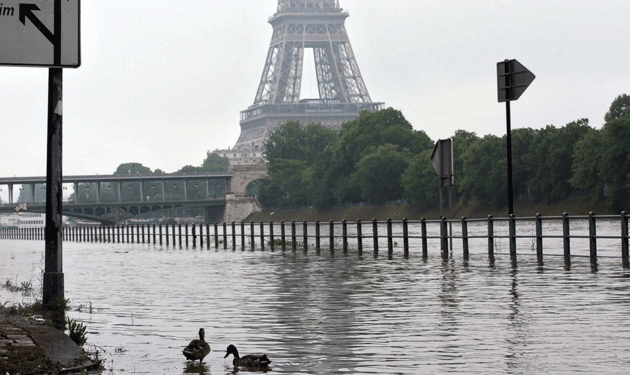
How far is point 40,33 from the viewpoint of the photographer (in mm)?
12758

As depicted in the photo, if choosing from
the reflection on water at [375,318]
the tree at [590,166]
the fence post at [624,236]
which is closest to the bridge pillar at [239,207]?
the tree at [590,166]

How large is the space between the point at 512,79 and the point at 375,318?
15796 mm

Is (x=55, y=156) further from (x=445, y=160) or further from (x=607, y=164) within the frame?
(x=607, y=164)

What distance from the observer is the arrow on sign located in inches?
500

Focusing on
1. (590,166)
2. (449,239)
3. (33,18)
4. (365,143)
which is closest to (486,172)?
(590,166)

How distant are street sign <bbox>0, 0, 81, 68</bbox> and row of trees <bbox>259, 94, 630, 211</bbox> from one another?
68.2 metres

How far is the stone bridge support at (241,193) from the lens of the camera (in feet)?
595

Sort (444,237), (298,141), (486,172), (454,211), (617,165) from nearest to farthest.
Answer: (444,237) < (617,165) < (486,172) < (454,211) < (298,141)

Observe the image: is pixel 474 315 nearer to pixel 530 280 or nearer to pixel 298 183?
pixel 530 280

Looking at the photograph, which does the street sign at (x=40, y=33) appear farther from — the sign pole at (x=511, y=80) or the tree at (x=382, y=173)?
the tree at (x=382, y=173)

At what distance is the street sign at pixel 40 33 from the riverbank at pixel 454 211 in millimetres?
57351

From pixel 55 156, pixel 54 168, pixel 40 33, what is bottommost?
pixel 54 168

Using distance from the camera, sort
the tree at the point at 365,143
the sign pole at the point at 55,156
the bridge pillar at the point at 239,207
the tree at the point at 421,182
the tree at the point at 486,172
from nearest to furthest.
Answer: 1. the sign pole at the point at 55,156
2. the tree at the point at 486,172
3. the tree at the point at 421,182
4. the tree at the point at 365,143
5. the bridge pillar at the point at 239,207

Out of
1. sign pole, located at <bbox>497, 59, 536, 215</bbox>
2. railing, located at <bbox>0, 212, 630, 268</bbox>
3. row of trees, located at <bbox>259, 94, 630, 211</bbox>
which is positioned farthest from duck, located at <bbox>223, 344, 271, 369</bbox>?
row of trees, located at <bbox>259, 94, 630, 211</bbox>
